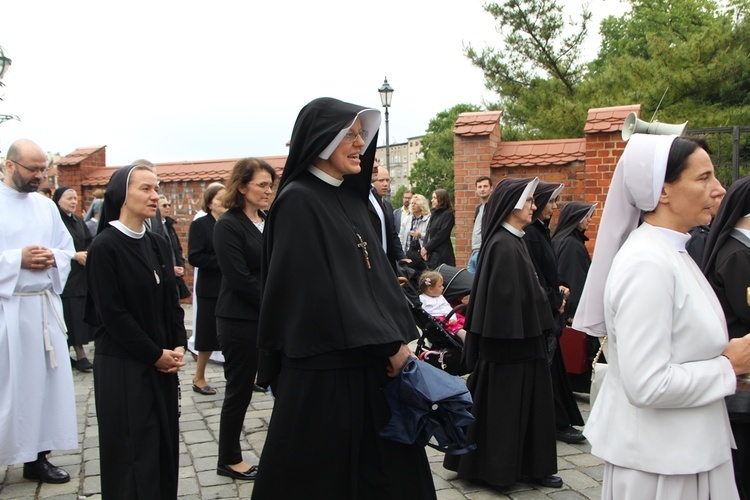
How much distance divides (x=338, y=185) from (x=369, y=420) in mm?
1063

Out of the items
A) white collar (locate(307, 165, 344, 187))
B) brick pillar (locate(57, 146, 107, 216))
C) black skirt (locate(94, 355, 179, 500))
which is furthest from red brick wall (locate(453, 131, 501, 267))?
brick pillar (locate(57, 146, 107, 216))

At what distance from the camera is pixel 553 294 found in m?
5.89

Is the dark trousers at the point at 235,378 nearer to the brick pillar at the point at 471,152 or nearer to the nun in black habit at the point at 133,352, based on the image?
the nun in black habit at the point at 133,352

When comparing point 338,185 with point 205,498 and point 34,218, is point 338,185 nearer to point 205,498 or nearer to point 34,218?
point 205,498

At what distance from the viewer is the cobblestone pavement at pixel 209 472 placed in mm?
4629

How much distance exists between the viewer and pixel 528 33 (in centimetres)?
2034

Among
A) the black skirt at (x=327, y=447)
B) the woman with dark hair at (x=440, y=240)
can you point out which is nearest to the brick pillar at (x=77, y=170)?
the woman with dark hair at (x=440, y=240)

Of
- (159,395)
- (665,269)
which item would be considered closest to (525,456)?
(159,395)

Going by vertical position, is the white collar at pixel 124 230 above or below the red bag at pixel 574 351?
above

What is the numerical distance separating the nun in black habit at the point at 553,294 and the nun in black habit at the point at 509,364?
32.4 inches

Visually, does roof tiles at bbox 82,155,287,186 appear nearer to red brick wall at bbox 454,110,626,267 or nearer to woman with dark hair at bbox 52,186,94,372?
red brick wall at bbox 454,110,626,267

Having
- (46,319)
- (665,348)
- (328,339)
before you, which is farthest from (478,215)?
(665,348)

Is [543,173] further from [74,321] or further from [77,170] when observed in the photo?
[77,170]

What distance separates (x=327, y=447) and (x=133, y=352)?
1.40 meters
